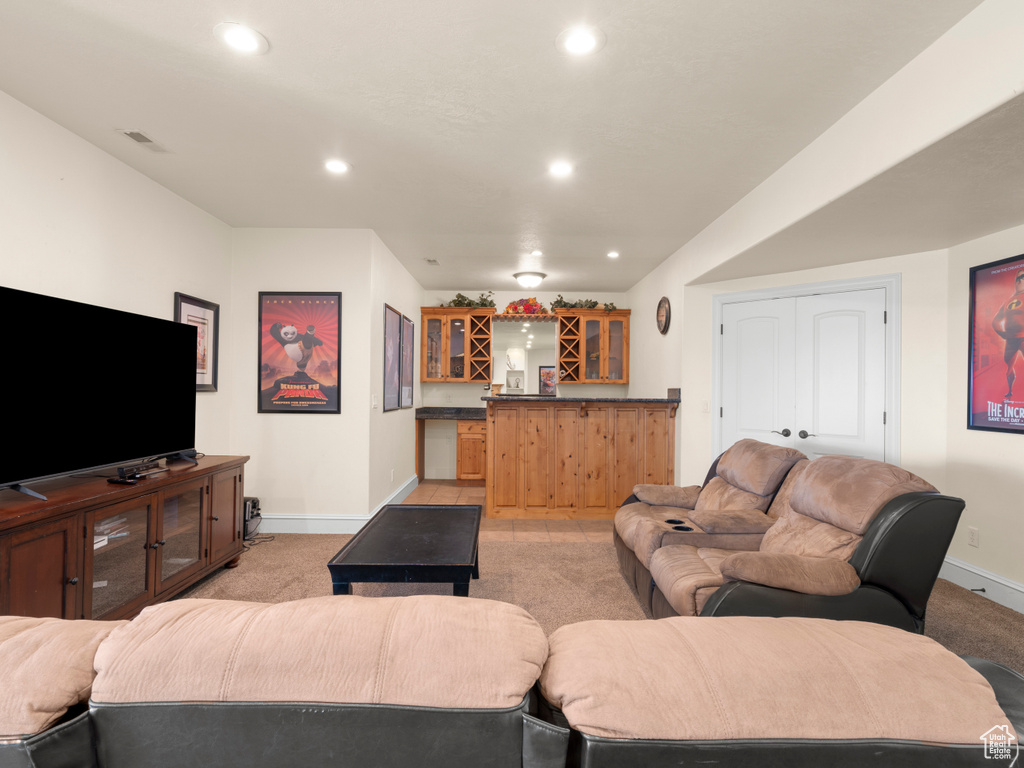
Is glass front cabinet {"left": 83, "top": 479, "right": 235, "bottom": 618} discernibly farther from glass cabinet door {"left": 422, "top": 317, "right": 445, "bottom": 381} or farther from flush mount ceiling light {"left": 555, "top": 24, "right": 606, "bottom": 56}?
glass cabinet door {"left": 422, "top": 317, "right": 445, "bottom": 381}

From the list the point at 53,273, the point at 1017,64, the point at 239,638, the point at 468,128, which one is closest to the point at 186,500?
the point at 53,273

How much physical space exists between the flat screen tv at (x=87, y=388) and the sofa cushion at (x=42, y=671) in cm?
208

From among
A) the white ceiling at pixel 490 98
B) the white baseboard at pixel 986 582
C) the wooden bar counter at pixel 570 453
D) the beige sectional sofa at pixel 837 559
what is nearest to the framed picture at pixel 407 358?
the wooden bar counter at pixel 570 453

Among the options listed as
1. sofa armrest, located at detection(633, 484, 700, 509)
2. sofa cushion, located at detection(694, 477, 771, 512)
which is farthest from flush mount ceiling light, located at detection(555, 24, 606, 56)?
sofa armrest, located at detection(633, 484, 700, 509)

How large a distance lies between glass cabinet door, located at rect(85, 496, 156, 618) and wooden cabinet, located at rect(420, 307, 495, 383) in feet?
15.0

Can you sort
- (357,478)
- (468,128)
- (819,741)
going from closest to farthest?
(819,741) → (468,128) → (357,478)

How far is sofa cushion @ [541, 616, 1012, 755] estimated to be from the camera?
1.86ft

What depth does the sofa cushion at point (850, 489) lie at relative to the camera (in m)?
2.04

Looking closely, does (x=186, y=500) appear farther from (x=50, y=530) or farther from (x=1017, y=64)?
(x=1017, y=64)

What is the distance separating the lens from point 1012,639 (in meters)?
2.58

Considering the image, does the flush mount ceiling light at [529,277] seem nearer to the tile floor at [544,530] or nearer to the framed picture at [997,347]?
the tile floor at [544,530]

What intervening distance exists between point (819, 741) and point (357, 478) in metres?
4.26

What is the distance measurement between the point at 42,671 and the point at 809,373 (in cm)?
475

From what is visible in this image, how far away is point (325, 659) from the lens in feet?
1.95
